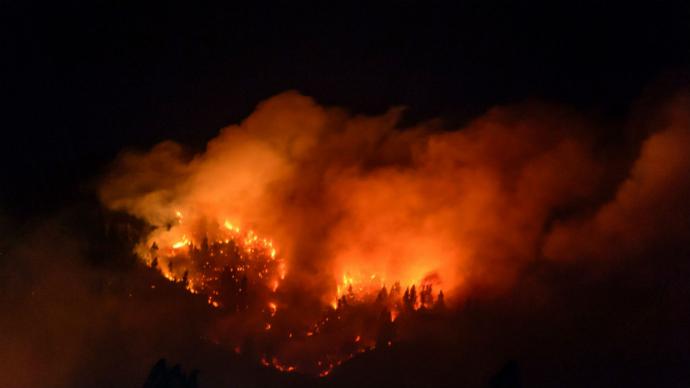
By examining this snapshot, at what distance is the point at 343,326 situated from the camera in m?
48.0

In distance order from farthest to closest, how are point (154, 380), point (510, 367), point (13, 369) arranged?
point (13, 369)
point (154, 380)
point (510, 367)

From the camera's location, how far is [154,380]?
115 feet

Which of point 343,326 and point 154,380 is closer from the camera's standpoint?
point 154,380

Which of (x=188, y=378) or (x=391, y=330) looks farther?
(x=391, y=330)

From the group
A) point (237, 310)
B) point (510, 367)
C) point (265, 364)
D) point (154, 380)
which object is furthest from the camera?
point (237, 310)

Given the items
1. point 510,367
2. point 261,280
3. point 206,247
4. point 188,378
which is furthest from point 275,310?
point 510,367

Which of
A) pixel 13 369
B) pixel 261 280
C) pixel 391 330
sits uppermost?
pixel 261 280

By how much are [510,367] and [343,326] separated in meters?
18.8

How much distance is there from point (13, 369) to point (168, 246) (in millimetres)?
12548

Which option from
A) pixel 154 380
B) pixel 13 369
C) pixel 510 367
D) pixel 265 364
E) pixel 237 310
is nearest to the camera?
pixel 510 367

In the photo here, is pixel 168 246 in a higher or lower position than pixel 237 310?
higher

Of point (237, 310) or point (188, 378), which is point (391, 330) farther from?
point (188, 378)

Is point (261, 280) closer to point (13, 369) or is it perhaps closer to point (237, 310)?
point (237, 310)

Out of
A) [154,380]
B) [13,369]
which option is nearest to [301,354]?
[154,380]
